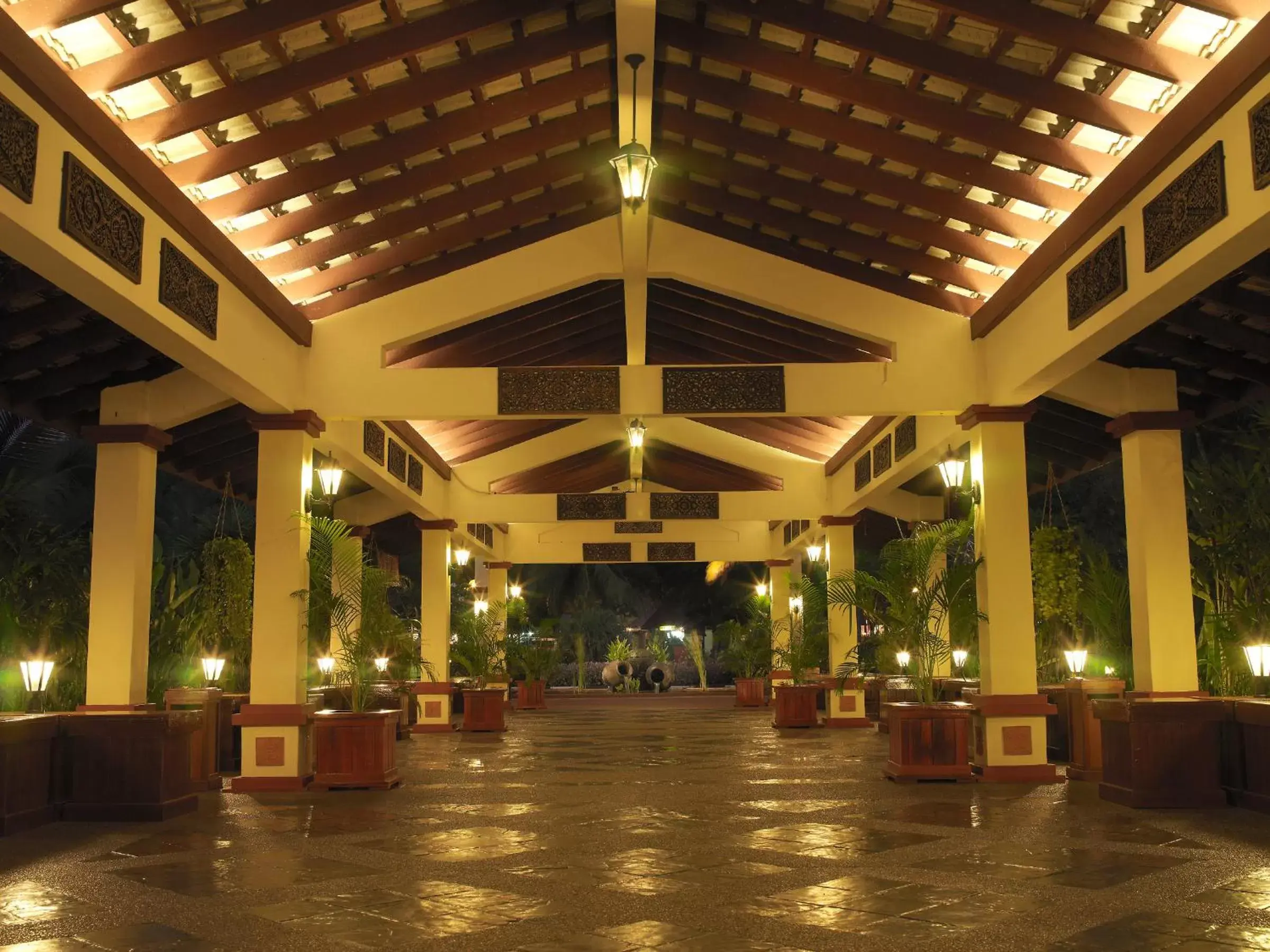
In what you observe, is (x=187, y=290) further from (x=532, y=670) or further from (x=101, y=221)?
(x=532, y=670)

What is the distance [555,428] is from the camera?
16.9 m

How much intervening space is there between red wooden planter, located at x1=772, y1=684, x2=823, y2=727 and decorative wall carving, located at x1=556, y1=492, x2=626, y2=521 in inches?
149

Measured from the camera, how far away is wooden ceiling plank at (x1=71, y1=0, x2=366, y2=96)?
6051 millimetres

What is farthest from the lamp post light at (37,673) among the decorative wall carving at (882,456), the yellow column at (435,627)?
the decorative wall carving at (882,456)

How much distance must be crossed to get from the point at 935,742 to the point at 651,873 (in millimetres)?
4396

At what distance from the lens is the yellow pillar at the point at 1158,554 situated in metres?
8.78

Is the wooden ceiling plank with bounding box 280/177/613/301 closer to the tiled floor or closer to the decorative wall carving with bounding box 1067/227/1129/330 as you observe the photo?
the decorative wall carving with bounding box 1067/227/1129/330

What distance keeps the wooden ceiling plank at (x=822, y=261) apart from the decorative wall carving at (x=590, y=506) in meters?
8.41

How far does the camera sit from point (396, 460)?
13156 millimetres

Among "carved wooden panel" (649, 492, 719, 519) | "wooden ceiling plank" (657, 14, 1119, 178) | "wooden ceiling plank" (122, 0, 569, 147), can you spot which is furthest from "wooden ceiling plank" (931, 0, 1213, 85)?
"carved wooden panel" (649, 492, 719, 519)

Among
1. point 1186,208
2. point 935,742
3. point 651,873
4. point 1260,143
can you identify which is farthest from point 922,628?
point 1260,143

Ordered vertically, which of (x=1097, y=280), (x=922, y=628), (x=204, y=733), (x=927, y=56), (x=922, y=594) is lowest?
(x=204, y=733)

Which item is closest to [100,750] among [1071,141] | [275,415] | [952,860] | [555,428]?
[275,415]

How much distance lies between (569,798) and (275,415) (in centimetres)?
386
